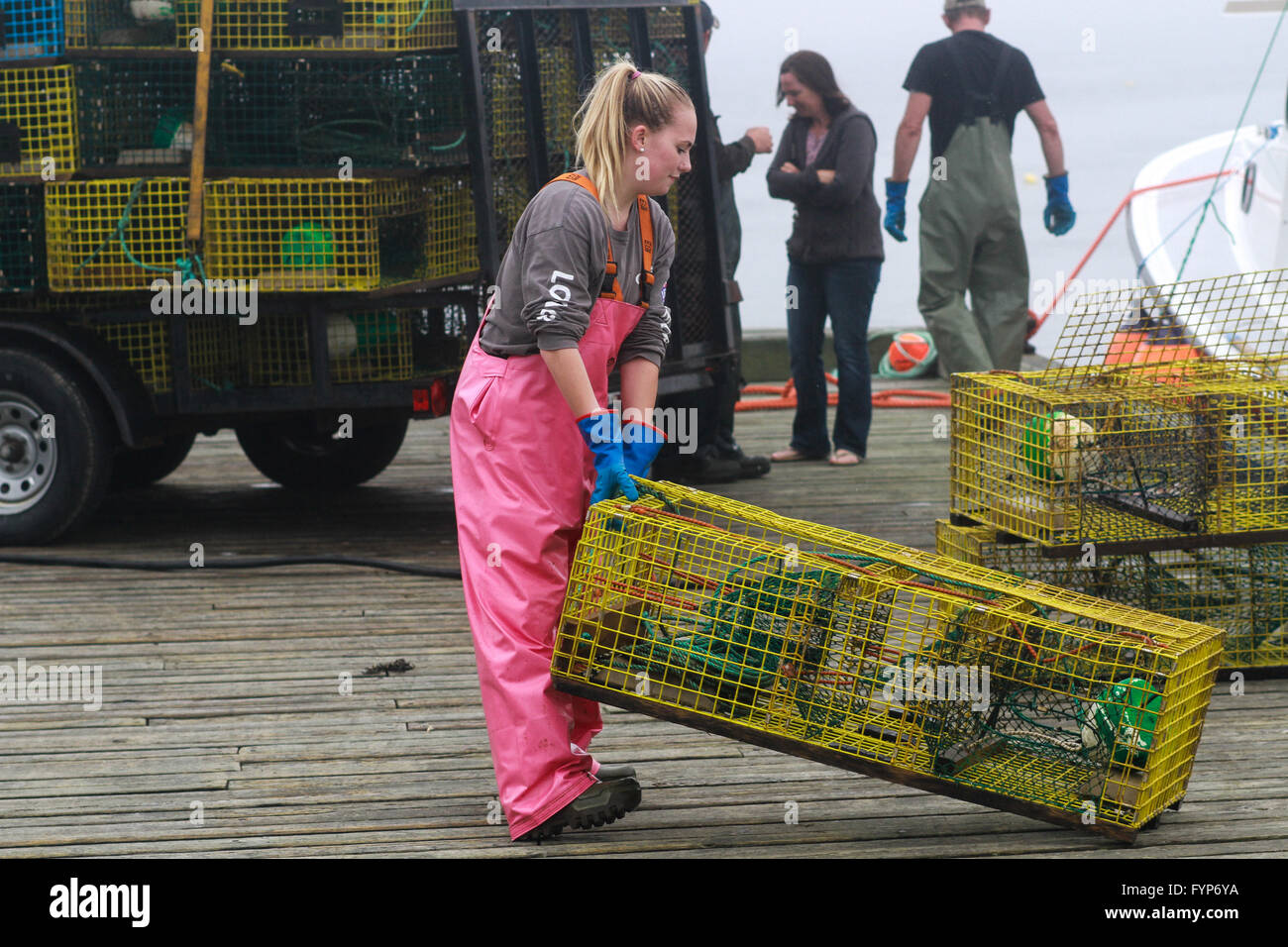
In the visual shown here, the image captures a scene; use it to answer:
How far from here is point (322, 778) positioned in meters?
4.17

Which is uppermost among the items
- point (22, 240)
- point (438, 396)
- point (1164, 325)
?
point (22, 240)

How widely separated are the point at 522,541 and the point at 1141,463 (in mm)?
2138

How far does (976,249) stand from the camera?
26.6ft

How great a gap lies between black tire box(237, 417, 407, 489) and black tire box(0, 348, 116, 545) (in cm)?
136

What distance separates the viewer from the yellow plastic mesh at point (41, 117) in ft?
20.9

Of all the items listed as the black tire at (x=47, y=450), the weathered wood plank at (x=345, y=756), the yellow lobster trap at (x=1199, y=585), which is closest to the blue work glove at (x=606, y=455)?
the weathered wood plank at (x=345, y=756)

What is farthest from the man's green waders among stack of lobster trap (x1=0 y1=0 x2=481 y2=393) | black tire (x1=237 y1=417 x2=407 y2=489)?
black tire (x1=237 y1=417 x2=407 y2=489)

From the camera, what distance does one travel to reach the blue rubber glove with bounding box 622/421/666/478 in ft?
12.0

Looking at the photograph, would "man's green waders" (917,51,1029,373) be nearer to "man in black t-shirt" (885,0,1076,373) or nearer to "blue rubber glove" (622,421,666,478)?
"man in black t-shirt" (885,0,1076,373)

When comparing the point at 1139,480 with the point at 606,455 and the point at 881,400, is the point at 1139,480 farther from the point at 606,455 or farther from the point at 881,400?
the point at 881,400

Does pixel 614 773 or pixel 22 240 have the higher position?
pixel 22 240

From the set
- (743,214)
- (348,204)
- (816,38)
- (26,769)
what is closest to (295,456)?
(348,204)

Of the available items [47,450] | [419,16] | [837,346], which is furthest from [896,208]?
[47,450]
